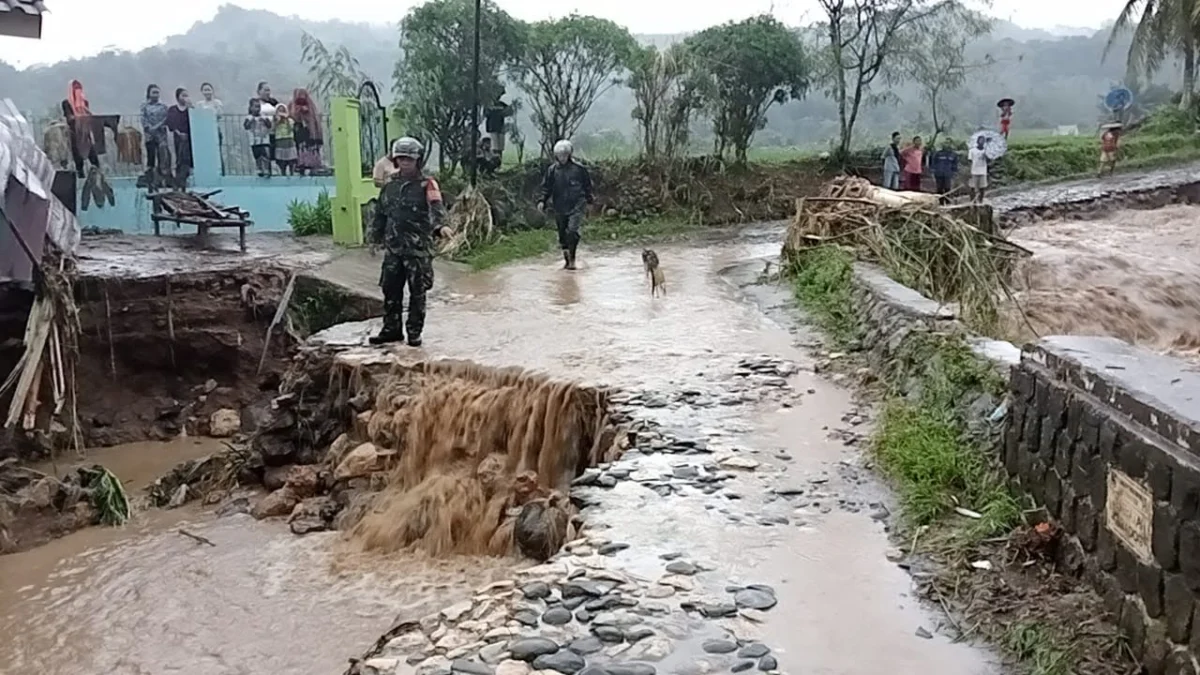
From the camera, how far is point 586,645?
434 centimetres

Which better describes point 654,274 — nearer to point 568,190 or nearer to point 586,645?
point 568,190

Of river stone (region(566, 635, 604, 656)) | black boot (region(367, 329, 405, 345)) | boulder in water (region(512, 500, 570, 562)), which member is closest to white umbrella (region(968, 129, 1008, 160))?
black boot (region(367, 329, 405, 345))

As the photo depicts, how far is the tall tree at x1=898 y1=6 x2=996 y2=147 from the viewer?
21.7 metres

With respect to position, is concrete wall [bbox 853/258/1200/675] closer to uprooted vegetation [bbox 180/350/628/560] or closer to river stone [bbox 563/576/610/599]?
river stone [bbox 563/576/610/599]

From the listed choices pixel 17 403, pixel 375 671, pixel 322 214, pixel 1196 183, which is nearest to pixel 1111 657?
pixel 375 671

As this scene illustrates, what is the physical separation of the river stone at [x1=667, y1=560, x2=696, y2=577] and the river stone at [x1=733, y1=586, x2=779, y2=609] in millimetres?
294

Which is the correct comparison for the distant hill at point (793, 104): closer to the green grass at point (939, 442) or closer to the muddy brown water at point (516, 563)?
the muddy brown water at point (516, 563)

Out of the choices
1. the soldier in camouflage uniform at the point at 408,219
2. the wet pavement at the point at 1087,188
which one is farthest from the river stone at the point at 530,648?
the wet pavement at the point at 1087,188

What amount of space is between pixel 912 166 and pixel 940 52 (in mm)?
4322

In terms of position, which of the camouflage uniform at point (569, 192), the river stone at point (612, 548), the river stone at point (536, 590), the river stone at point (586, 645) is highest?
the camouflage uniform at point (569, 192)

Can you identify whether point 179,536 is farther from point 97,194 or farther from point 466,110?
point 466,110

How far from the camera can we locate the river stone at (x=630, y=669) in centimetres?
411

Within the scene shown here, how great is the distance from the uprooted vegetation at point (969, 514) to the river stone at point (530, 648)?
167 cm

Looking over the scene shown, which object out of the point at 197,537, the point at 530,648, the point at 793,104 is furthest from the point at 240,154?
the point at 793,104
